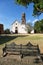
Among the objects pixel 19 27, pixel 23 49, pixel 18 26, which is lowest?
pixel 23 49

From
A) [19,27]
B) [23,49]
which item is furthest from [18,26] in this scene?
[23,49]

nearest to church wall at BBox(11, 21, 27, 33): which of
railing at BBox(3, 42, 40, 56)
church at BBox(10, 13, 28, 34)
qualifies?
church at BBox(10, 13, 28, 34)

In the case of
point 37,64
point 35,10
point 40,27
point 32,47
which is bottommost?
point 37,64

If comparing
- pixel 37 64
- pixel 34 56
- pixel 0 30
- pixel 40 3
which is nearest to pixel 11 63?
pixel 37 64

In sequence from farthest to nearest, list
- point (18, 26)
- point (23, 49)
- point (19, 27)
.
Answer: point (18, 26) < point (19, 27) < point (23, 49)

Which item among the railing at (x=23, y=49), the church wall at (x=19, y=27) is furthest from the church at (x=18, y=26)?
the railing at (x=23, y=49)

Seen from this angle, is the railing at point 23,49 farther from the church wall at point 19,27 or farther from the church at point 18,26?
the church at point 18,26

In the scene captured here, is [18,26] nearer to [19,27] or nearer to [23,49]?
[19,27]

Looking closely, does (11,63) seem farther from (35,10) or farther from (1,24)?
(1,24)

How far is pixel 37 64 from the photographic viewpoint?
11.4m

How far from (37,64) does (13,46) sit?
2847mm

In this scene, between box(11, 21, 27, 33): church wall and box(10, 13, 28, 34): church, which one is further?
box(10, 13, 28, 34): church

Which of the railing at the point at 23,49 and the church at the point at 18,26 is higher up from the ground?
the church at the point at 18,26

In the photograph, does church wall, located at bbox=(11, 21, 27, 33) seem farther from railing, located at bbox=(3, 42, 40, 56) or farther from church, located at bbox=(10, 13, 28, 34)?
railing, located at bbox=(3, 42, 40, 56)
